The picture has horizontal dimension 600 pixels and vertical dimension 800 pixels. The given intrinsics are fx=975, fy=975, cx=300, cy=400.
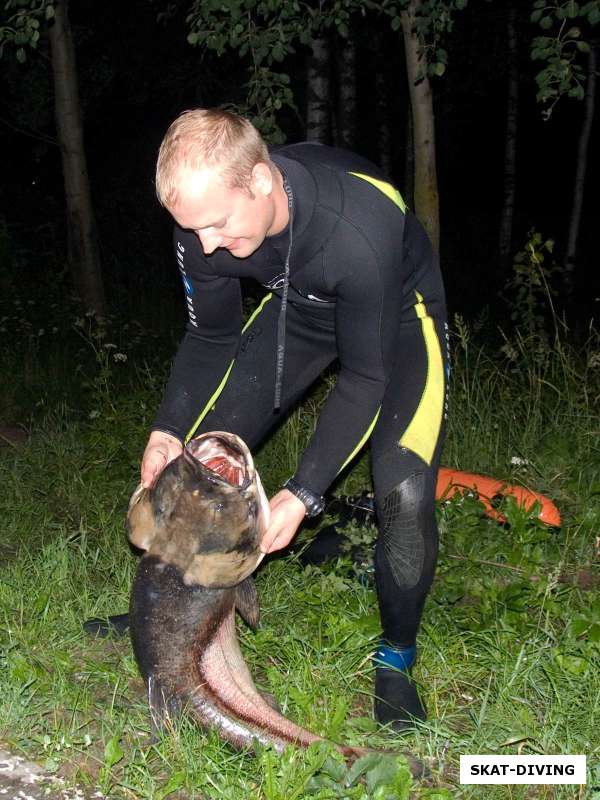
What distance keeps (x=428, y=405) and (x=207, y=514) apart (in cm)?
91

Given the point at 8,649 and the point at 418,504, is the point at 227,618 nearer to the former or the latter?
the point at 418,504

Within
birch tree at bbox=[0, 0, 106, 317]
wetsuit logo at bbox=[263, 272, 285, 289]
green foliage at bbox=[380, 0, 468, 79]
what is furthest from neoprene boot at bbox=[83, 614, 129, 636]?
birch tree at bbox=[0, 0, 106, 317]

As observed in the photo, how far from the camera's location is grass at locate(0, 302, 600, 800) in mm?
3057

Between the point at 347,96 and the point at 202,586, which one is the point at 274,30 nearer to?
the point at 202,586

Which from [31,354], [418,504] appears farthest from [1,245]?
[418,504]

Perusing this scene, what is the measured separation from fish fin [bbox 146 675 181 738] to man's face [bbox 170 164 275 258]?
4.58 ft

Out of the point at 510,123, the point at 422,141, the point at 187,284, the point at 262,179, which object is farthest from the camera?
the point at 510,123

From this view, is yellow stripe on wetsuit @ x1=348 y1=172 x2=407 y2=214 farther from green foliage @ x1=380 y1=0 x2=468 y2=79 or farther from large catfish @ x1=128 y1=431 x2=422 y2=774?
green foliage @ x1=380 y1=0 x2=468 y2=79

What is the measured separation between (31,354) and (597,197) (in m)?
20.0

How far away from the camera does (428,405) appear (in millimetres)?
3391

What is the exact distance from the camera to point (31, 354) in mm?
8125

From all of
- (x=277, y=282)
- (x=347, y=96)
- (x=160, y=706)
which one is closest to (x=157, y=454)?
(x=277, y=282)

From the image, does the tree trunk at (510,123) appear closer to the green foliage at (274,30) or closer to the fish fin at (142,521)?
the green foliage at (274,30)

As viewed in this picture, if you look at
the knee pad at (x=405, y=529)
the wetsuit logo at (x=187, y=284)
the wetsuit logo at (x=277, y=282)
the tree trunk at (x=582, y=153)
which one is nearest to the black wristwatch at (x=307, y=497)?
the knee pad at (x=405, y=529)
